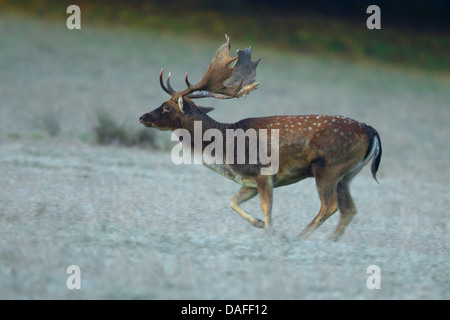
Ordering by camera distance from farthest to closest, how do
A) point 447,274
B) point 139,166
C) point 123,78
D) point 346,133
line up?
point 123,78
point 139,166
point 346,133
point 447,274

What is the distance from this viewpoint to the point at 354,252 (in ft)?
23.9

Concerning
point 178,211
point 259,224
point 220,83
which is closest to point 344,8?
point 220,83

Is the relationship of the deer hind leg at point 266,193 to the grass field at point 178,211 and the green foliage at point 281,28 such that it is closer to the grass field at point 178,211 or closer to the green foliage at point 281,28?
the grass field at point 178,211

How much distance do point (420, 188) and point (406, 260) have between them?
19.0ft

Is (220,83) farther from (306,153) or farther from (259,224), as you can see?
(259,224)

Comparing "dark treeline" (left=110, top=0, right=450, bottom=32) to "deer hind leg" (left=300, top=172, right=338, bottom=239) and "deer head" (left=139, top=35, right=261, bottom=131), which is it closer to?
"deer head" (left=139, top=35, right=261, bottom=131)

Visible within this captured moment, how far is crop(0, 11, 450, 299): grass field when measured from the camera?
6.09 meters

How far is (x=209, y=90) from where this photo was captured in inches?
332

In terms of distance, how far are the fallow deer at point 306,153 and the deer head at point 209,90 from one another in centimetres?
1

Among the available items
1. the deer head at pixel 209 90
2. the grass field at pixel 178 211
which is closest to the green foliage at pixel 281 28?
the grass field at pixel 178 211

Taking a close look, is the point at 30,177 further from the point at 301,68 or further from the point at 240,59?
the point at 301,68

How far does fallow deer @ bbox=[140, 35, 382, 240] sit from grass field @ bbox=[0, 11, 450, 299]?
387mm
